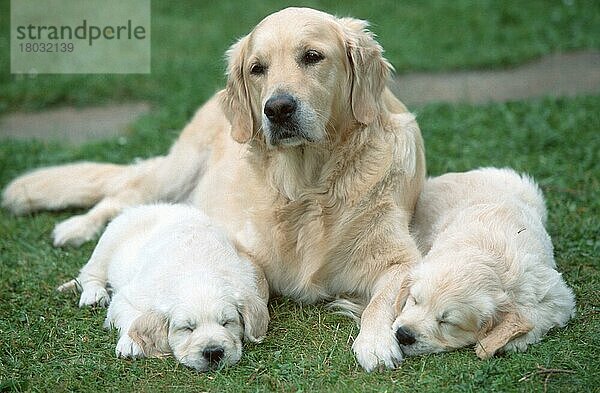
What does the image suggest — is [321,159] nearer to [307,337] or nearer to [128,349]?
[307,337]

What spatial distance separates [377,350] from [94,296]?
1606 mm

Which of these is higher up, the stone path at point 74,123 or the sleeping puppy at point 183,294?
the sleeping puppy at point 183,294

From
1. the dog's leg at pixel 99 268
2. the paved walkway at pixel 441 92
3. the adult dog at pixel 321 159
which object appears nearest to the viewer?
the adult dog at pixel 321 159

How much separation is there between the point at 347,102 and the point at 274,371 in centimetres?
145

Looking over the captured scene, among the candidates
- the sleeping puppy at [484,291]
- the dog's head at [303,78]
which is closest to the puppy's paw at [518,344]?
the sleeping puppy at [484,291]

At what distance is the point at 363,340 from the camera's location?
430cm

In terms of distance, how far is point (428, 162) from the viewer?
22.4ft

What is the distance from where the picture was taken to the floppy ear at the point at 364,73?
484 cm

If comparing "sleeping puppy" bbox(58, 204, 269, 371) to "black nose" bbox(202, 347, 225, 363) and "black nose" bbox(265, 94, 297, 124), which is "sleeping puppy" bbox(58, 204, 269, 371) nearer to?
"black nose" bbox(202, 347, 225, 363)

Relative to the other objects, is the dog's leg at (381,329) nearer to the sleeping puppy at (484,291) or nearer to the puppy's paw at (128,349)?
the sleeping puppy at (484,291)

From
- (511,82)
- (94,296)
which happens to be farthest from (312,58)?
(511,82)

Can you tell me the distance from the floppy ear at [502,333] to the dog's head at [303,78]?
1.26 meters

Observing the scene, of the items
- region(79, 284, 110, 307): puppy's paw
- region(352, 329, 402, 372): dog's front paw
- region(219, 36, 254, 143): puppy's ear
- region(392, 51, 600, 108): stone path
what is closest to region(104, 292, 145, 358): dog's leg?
region(79, 284, 110, 307): puppy's paw

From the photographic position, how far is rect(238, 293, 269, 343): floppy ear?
14.0 feet
